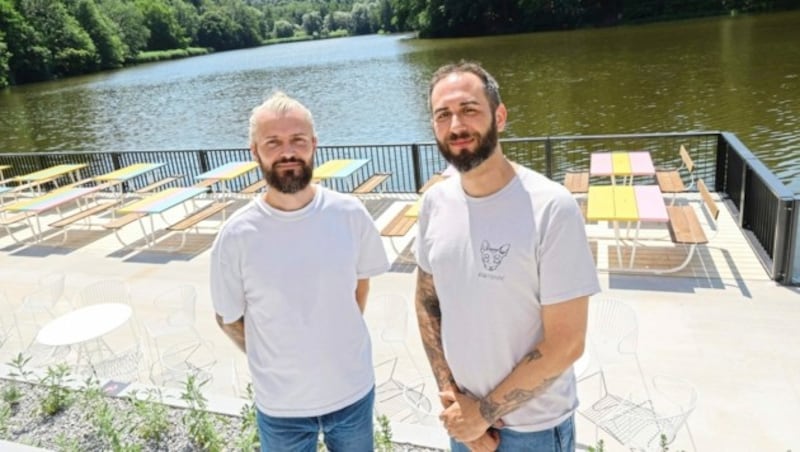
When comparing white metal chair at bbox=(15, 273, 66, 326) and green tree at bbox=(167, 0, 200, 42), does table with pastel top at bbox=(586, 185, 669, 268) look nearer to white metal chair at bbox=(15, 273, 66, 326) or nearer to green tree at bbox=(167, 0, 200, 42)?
white metal chair at bbox=(15, 273, 66, 326)

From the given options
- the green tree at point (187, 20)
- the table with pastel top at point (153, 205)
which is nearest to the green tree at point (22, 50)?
the green tree at point (187, 20)

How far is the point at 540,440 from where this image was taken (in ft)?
6.46

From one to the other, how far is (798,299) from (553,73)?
2476cm

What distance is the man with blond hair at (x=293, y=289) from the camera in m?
2.26

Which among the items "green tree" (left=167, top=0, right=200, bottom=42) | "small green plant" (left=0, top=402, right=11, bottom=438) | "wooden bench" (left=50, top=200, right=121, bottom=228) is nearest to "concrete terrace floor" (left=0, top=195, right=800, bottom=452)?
"wooden bench" (left=50, top=200, right=121, bottom=228)

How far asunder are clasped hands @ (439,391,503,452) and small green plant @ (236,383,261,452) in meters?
1.63

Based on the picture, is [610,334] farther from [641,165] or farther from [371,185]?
[371,185]

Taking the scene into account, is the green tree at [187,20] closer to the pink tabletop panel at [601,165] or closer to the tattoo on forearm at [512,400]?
the pink tabletop panel at [601,165]

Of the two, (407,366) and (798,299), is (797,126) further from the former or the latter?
(407,366)

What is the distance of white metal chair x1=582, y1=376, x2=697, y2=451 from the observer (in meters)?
3.03

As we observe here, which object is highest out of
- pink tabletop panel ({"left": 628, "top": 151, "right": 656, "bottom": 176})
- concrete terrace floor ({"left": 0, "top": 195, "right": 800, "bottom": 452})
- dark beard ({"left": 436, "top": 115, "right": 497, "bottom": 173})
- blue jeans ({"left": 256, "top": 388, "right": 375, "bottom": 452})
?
dark beard ({"left": 436, "top": 115, "right": 497, "bottom": 173})

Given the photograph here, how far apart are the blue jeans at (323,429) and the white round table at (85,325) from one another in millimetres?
2726

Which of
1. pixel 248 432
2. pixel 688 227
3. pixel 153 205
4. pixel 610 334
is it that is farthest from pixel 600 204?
pixel 153 205

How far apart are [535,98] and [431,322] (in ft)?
71.2
